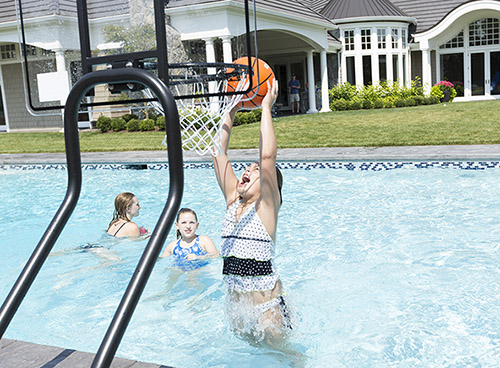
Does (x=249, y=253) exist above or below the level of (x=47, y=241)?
below

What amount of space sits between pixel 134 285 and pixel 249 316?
1.48 metres

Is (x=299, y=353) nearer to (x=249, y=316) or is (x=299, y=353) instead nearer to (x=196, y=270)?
(x=249, y=316)

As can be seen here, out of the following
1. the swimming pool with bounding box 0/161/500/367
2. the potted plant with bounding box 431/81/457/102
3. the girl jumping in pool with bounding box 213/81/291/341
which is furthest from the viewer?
the potted plant with bounding box 431/81/457/102

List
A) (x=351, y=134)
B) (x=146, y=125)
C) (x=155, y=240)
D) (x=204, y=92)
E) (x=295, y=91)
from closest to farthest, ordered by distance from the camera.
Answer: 1. (x=155, y=240)
2. (x=204, y=92)
3. (x=351, y=134)
4. (x=146, y=125)
5. (x=295, y=91)

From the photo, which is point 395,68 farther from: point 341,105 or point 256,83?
point 256,83

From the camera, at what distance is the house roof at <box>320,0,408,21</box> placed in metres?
24.5

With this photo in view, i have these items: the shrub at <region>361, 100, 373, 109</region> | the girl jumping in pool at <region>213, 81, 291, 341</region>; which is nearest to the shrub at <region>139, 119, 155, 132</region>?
the shrub at <region>361, 100, 373, 109</region>

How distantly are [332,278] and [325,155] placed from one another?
4.99 metres

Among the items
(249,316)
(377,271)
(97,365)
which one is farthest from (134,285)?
(377,271)

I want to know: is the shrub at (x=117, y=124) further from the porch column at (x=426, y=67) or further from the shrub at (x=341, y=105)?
the porch column at (x=426, y=67)

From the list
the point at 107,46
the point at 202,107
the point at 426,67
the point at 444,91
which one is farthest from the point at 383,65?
the point at 107,46

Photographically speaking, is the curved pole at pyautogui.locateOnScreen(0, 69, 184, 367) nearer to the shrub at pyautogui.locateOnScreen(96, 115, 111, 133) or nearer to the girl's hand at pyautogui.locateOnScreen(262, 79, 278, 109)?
the girl's hand at pyautogui.locateOnScreen(262, 79, 278, 109)

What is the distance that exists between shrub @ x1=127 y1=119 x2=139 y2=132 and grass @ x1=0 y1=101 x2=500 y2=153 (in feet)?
0.81

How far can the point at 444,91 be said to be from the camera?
24.1 m
